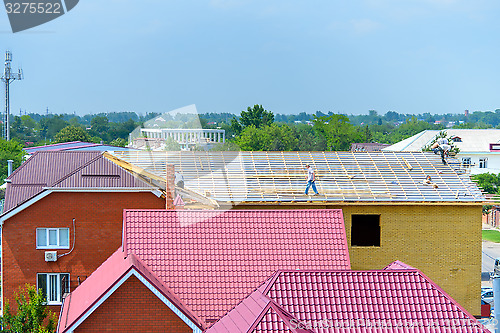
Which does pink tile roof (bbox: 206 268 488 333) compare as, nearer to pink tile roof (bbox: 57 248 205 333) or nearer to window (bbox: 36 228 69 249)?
pink tile roof (bbox: 57 248 205 333)

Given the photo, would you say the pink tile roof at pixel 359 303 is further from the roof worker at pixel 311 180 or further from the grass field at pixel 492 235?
the grass field at pixel 492 235

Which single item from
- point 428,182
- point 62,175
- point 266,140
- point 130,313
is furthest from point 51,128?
point 130,313

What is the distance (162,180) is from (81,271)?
515 cm

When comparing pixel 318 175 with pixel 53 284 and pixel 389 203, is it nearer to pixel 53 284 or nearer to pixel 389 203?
pixel 389 203

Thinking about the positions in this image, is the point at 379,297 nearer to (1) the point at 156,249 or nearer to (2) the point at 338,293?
(2) the point at 338,293

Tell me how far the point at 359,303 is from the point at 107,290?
21.1 feet

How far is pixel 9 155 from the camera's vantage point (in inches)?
3383

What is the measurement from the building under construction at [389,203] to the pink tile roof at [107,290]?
737 cm

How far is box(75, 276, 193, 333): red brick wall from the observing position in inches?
671

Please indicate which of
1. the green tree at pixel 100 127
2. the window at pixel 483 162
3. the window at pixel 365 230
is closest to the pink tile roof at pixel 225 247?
the window at pixel 365 230

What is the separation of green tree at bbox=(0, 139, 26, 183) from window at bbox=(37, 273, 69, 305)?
5712cm

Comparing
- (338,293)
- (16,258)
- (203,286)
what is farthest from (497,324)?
(16,258)

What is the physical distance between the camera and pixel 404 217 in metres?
28.4

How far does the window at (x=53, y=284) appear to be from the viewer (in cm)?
2725
